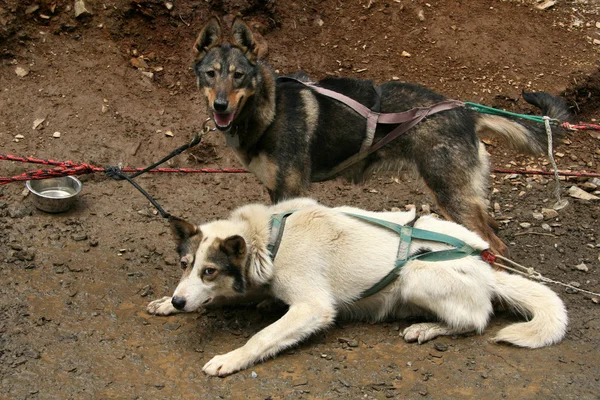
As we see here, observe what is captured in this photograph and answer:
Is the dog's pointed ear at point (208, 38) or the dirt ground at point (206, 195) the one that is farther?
the dog's pointed ear at point (208, 38)

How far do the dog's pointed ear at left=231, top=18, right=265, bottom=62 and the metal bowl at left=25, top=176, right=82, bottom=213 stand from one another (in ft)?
6.96

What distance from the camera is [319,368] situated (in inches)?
144

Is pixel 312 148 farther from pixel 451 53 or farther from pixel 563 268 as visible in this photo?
pixel 451 53

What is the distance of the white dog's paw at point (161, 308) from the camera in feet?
13.7

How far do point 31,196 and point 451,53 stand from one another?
5.11m

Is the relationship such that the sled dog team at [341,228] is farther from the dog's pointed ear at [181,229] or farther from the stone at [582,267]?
the stone at [582,267]

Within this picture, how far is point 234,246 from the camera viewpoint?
12.4 ft

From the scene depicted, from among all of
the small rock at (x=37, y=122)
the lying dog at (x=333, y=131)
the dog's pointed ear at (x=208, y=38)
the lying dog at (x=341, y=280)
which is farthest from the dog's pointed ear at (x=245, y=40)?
the small rock at (x=37, y=122)

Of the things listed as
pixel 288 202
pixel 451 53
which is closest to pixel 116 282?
pixel 288 202

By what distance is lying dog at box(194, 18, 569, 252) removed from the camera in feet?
15.4

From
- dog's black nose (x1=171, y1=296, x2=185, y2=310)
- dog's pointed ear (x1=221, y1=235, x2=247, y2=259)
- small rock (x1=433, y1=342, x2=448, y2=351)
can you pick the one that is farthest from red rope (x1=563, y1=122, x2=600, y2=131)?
dog's black nose (x1=171, y1=296, x2=185, y2=310)

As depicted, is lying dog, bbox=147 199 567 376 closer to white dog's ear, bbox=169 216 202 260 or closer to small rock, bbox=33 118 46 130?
white dog's ear, bbox=169 216 202 260

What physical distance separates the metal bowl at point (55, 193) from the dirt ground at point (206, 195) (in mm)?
108

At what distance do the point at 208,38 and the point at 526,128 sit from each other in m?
2.61
